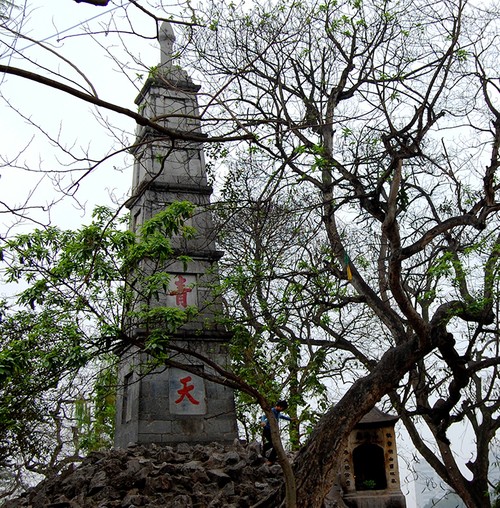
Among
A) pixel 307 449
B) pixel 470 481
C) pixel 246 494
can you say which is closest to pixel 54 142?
pixel 307 449

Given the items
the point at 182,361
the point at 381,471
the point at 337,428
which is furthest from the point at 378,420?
the point at 182,361

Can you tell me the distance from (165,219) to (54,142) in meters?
2.98

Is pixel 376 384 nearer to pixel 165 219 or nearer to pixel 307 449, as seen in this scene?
pixel 307 449

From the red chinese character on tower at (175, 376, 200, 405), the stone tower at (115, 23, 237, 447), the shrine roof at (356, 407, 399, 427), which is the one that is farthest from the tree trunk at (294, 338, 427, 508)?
the red chinese character on tower at (175, 376, 200, 405)

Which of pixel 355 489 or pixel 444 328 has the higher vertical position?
pixel 444 328

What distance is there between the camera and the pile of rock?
727 centimetres

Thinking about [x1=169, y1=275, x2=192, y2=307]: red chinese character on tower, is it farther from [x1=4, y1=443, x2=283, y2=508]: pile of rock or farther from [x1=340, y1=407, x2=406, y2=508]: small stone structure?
[x1=340, y1=407, x2=406, y2=508]: small stone structure

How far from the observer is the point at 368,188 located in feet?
27.8

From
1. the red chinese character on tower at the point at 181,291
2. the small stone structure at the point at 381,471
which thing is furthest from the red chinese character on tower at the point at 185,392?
the small stone structure at the point at 381,471

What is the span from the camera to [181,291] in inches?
423

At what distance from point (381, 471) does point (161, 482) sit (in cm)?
283

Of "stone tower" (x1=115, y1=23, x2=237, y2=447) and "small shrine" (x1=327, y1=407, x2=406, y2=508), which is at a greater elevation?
"stone tower" (x1=115, y1=23, x2=237, y2=447)

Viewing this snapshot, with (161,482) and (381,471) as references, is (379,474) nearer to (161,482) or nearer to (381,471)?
(381,471)

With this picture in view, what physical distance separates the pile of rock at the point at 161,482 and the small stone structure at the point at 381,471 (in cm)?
91
